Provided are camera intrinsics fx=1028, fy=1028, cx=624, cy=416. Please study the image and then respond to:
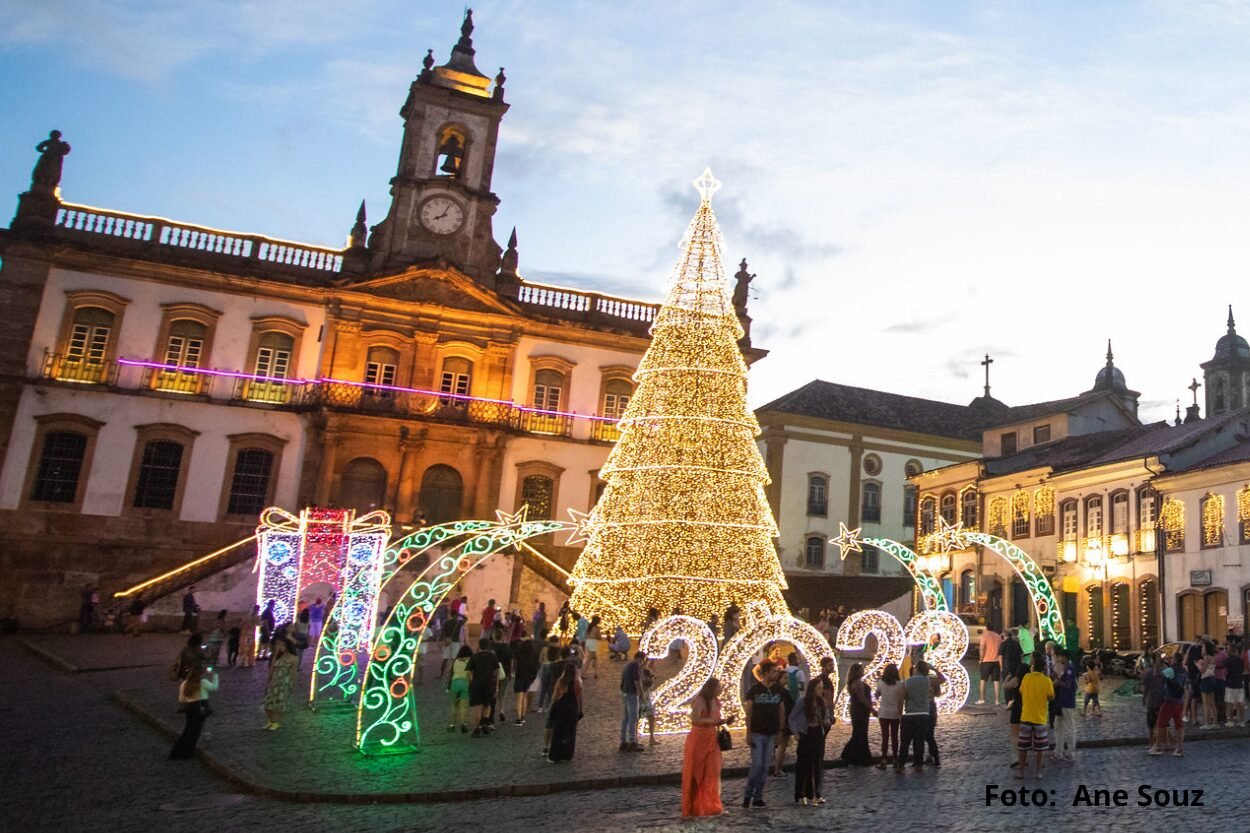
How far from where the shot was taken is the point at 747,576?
22.7 m

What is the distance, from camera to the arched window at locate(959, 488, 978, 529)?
131 feet

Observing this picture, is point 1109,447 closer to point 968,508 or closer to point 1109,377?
point 968,508

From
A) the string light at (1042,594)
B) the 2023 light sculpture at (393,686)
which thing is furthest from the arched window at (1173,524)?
the 2023 light sculpture at (393,686)

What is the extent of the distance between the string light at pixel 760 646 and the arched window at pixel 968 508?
86.7 ft

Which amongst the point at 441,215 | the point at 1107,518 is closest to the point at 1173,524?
the point at 1107,518

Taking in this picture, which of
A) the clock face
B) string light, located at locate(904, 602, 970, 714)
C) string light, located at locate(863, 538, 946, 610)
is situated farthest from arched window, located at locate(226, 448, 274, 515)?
string light, located at locate(904, 602, 970, 714)

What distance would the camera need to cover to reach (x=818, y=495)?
49.4 meters

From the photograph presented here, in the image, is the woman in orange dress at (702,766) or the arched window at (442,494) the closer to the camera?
the woman in orange dress at (702,766)

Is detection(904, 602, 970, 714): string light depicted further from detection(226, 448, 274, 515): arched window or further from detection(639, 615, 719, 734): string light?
detection(226, 448, 274, 515): arched window

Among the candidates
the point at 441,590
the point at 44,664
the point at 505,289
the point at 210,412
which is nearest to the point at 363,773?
the point at 441,590

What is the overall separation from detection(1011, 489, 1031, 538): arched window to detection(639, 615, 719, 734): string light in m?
24.6

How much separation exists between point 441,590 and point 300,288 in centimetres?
2411

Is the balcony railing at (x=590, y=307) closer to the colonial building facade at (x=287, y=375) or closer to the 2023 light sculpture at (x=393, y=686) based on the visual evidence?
the colonial building facade at (x=287, y=375)

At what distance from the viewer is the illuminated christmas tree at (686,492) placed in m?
22.7
